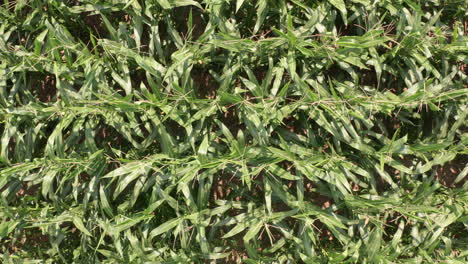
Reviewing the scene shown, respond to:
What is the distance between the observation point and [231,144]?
1279mm

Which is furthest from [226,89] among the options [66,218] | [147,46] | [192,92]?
[66,218]

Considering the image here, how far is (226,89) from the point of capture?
1.32 m

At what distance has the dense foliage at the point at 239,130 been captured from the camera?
50.4 inches

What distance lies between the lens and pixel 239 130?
1.31m

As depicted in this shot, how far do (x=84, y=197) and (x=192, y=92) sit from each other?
0.58m

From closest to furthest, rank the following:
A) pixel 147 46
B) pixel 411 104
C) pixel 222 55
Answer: pixel 411 104 → pixel 222 55 → pixel 147 46

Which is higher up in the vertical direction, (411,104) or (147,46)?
(147,46)

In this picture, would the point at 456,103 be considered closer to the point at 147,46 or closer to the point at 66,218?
the point at 147,46

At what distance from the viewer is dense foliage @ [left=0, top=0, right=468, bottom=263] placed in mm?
1281

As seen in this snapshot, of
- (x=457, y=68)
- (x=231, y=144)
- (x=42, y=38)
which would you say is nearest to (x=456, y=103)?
(x=457, y=68)

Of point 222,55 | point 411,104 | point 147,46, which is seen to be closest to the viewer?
point 411,104

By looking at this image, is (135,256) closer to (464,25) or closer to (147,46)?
(147,46)

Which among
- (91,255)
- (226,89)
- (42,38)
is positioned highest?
(42,38)

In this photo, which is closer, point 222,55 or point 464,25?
point 222,55
